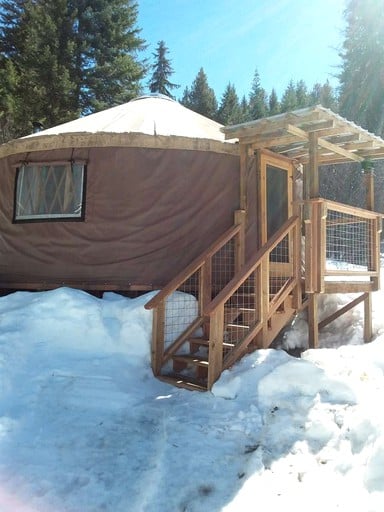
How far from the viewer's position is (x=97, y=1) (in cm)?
1430

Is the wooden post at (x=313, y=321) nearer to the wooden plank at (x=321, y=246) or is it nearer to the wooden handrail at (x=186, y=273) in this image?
the wooden plank at (x=321, y=246)

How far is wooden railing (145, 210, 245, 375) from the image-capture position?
14.4 ft

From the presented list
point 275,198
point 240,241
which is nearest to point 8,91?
point 275,198

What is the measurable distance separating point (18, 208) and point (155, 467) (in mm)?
4351

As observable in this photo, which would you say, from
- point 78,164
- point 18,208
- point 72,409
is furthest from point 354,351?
point 18,208

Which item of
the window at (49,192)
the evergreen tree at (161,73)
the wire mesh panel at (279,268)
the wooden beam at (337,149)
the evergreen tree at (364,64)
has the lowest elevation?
the wire mesh panel at (279,268)

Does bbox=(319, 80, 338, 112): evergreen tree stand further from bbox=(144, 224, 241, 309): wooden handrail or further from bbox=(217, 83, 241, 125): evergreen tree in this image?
bbox=(144, 224, 241, 309): wooden handrail

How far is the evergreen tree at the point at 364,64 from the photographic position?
61.3 ft

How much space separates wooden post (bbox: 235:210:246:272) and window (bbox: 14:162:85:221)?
74.6 inches

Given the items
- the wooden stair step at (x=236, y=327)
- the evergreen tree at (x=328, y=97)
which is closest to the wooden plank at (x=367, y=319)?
the wooden stair step at (x=236, y=327)

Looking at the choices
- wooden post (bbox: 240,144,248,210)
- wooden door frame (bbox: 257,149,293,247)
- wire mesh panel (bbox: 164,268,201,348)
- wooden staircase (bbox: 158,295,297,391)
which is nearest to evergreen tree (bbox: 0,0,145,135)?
wooden door frame (bbox: 257,149,293,247)

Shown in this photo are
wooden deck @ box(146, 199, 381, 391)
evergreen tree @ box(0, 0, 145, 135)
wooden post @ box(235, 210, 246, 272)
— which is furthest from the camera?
evergreen tree @ box(0, 0, 145, 135)

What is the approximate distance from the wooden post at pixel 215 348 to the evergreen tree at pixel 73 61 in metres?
11.1

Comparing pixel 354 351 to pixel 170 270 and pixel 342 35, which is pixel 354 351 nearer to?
pixel 170 270
